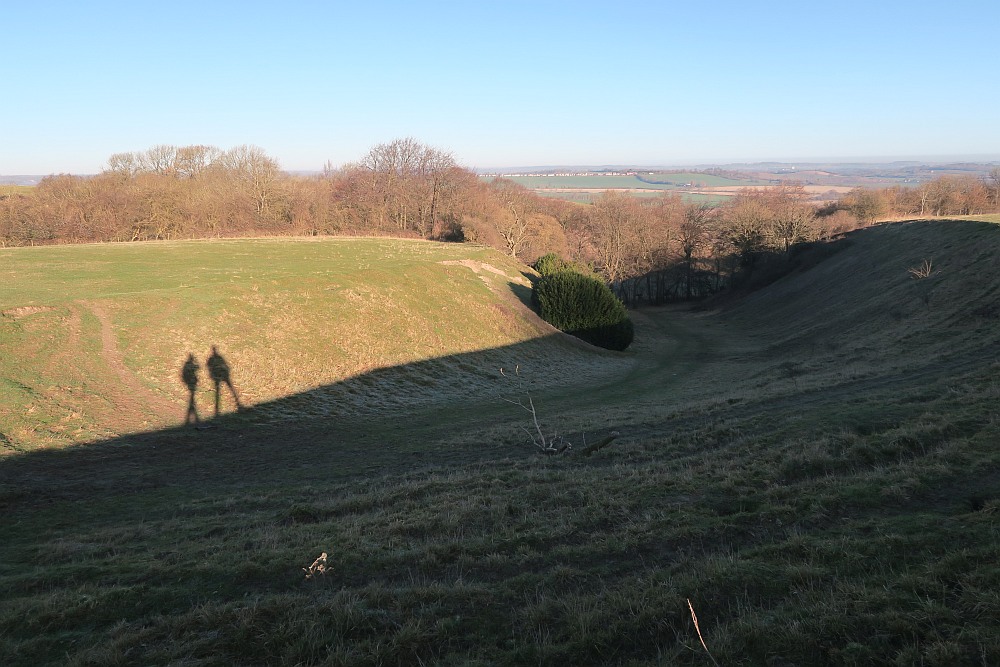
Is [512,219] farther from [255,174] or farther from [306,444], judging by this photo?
[306,444]

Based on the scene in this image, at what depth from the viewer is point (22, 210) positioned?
47156 mm

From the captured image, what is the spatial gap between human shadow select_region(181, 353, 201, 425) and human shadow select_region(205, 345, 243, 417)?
0.43 metres

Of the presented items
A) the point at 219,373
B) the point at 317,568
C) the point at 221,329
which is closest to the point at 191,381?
the point at 219,373

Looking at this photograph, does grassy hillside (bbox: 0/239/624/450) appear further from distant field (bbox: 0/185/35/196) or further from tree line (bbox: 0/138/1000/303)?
distant field (bbox: 0/185/35/196)

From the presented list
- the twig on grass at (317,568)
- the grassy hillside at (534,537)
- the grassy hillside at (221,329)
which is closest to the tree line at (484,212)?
the grassy hillside at (221,329)

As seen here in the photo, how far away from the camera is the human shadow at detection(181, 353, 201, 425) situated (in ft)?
53.7

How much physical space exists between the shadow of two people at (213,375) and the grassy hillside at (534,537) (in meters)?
1.16

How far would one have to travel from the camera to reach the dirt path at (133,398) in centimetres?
1560

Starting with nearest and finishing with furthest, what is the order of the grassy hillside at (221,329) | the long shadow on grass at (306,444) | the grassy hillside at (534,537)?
the grassy hillside at (534,537), the long shadow on grass at (306,444), the grassy hillside at (221,329)

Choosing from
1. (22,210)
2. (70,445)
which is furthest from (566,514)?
(22,210)

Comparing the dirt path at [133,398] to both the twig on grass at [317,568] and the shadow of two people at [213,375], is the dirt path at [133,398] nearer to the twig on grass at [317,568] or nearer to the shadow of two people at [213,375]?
the shadow of two people at [213,375]

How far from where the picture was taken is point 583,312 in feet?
123

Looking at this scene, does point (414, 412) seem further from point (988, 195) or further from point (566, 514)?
point (988, 195)

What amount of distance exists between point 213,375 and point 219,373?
9.2 inches
